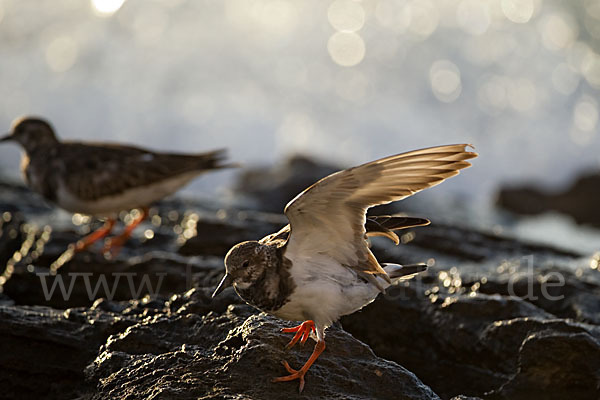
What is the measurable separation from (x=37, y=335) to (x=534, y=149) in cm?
1485

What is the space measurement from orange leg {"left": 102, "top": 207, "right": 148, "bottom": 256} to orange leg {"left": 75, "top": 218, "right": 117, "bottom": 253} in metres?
0.13

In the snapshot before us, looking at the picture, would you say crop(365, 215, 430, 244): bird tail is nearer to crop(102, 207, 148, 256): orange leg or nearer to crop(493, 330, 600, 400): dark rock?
crop(493, 330, 600, 400): dark rock

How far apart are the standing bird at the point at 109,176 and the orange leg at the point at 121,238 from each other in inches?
0.4

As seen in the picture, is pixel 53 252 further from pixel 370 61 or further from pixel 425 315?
pixel 370 61

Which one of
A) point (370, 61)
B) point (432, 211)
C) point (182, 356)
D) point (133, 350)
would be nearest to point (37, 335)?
point (133, 350)

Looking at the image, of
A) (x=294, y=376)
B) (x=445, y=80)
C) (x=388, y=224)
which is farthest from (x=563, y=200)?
(x=294, y=376)

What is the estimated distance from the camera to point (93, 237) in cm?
765

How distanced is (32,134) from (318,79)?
1138 centimetres

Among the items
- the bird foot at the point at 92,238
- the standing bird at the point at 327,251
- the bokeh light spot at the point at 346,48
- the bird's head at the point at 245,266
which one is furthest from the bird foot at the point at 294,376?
the bokeh light spot at the point at 346,48

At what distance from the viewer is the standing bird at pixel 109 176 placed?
8016 mm

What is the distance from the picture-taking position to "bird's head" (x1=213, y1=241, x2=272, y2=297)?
4.11m

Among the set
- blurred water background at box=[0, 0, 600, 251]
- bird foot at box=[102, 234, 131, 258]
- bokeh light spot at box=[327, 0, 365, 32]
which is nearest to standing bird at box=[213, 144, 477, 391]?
bird foot at box=[102, 234, 131, 258]

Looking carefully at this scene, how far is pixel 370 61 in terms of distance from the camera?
19.4m

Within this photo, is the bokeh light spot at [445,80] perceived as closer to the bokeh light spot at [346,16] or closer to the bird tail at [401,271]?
the bokeh light spot at [346,16]
